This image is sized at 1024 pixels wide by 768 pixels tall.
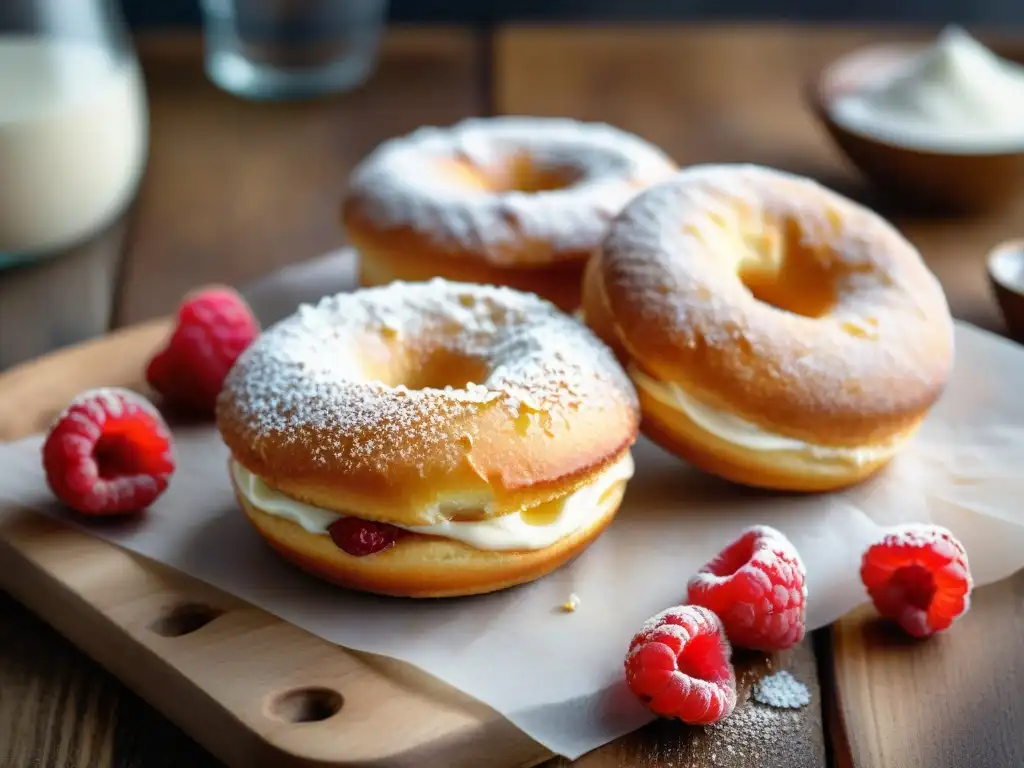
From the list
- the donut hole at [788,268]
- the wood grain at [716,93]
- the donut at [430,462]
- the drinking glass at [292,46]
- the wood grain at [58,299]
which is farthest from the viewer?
the drinking glass at [292,46]

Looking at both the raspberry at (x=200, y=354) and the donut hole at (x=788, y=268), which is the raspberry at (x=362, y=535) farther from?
the donut hole at (x=788, y=268)

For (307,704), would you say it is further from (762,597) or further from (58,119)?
(58,119)

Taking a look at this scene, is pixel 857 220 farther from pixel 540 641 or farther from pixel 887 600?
pixel 540 641

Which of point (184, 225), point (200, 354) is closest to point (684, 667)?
point (200, 354)

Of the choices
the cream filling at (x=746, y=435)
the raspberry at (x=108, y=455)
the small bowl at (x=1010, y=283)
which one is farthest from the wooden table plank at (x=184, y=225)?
the small bowl at (x=1010, y=283)

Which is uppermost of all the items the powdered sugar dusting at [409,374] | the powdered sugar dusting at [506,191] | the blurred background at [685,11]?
the powdered sugar dusting at [409,374]

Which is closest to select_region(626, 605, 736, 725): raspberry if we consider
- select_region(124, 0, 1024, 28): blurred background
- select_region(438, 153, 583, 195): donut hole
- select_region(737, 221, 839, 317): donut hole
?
select_region(737, 221, 839, 317): donut hole
